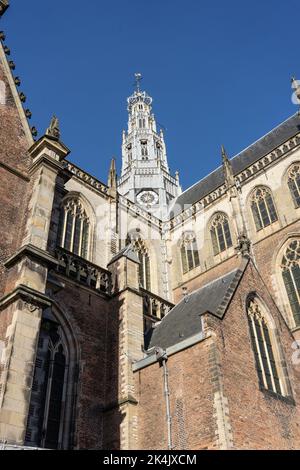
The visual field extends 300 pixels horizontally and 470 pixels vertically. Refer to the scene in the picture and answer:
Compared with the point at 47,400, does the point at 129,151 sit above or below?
above

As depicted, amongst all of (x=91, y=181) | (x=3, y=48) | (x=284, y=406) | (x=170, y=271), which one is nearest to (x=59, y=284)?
(x=284, y=406)

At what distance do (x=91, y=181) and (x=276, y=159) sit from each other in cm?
920

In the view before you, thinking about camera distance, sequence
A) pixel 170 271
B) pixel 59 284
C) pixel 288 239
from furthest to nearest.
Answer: pixel 170 271 < pixel 288 239 < pixel 59 284

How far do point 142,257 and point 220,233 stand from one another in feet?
14.0

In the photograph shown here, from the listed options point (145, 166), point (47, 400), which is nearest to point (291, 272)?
point (47, 400)

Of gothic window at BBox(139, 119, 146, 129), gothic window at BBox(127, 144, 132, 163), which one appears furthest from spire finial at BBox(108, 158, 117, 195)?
gothic window at BBox(139, 119, 146, 129)

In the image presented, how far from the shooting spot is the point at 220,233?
77.9ft

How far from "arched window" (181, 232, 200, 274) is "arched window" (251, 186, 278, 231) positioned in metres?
3.81

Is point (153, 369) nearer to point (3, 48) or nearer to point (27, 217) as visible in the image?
point (27, 217)

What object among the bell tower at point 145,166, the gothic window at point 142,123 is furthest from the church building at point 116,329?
the gothic window at point 142,123

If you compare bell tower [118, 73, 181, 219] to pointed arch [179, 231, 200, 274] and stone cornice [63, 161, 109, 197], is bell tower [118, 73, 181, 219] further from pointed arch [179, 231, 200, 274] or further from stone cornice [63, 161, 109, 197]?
stone cornice [63, 161, 109, 197]

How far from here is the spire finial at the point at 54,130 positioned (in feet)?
40.9

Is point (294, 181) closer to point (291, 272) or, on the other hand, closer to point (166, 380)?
point (291, 272)

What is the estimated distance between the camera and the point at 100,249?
20312mm
